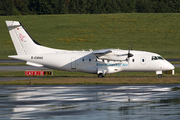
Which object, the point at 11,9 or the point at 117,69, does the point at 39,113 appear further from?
the point at 11,9

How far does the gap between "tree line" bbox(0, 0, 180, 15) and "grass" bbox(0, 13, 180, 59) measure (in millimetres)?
18498

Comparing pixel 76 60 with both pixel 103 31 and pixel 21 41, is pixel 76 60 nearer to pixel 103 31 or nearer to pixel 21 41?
pixel 21 41

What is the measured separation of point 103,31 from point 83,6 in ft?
145

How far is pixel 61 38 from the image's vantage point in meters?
103

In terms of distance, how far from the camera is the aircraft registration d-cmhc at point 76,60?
3581cm

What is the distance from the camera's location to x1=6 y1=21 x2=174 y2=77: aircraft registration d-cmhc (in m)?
35.8

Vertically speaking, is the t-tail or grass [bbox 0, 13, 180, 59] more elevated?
grass [bbox 0, 13, 180, 59]

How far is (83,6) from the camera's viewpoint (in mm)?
150125

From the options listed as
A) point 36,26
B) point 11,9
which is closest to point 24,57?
point 36,26

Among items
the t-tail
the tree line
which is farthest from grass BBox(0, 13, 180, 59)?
the t-tail

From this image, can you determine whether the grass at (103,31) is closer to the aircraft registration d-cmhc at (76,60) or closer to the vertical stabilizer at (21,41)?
the aircraft registration d-cmhc at (76,60)

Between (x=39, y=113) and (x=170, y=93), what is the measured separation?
10542 millimetres

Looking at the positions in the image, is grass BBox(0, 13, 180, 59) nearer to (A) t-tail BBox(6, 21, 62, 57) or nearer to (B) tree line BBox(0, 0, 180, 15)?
(B) tree line BBox(0, 0, 180, 15)

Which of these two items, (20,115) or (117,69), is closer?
(20,115)
